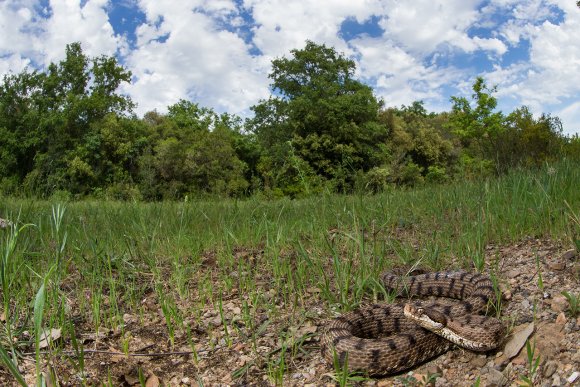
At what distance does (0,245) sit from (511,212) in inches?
196

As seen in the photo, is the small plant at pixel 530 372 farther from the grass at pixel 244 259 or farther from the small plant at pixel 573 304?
the grass at pixel 244 259

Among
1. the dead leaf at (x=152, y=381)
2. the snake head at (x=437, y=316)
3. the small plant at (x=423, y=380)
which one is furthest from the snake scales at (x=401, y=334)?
the dead leaf at (x=152, y=381)

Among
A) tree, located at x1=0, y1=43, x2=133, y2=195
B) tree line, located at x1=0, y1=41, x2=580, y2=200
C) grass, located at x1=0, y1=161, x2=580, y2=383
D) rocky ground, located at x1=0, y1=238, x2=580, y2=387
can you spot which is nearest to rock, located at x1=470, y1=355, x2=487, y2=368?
rocky ground, located at x1=0, y1=238, x2=580, y2=387

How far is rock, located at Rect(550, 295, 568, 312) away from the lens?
350 centimetres

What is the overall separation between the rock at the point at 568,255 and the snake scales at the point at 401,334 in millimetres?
872

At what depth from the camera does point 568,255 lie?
4.36 metres

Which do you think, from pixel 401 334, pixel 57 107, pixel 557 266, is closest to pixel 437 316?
pixel 401 334

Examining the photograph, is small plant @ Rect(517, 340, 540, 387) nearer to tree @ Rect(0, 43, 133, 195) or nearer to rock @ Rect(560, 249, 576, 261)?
rock @ Rect(560, 249, 576, 261)

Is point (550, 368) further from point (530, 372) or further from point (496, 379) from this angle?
point (496, 379)

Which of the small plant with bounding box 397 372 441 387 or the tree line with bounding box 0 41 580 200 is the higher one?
the tree line with bounding box 0 41 580 200

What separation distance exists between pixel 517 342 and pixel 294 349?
1463mm

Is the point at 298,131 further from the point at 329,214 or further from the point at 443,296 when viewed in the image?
the point at 443,296

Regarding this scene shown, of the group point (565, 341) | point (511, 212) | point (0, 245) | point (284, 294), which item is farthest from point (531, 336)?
point (0, 245)

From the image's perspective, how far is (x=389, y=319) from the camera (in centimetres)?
386
